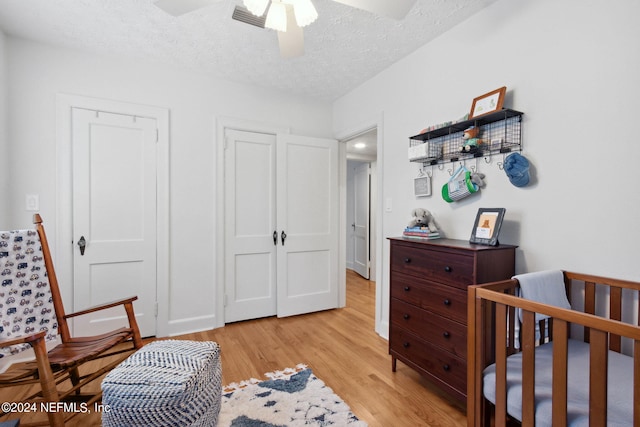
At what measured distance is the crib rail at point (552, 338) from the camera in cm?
90

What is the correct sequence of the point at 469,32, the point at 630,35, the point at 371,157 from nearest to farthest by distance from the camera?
1. the point at 630,35
2. the point at 469,32
3. the point at 371,157

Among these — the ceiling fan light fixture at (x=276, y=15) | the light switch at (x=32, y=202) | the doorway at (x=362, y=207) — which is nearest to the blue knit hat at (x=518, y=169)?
the ceiling fan light fixture at (x=276, y=15)

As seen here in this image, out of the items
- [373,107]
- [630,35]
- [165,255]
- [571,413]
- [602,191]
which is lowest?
[571,413]

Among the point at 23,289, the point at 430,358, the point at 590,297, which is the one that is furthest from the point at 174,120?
the point at 590,297

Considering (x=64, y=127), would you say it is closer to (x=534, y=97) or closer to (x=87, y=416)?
(x=87, y=416)

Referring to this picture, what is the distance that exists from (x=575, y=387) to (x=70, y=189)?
11.1 ft

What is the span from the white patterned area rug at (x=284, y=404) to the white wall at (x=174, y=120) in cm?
125

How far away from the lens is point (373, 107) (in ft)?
9.66

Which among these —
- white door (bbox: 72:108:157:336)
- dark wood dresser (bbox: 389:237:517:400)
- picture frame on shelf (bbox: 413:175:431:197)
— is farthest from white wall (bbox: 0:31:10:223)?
picture frame on shelf (bbox: 413:175:431:197)

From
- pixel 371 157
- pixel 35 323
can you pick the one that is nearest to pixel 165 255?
pixel 35 323

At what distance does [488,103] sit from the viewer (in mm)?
1791

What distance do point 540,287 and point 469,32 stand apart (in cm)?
171

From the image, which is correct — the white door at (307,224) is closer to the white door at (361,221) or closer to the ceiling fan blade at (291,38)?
the ceiling fan blade at (291,38)

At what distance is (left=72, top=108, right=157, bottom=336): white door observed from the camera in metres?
2.46
